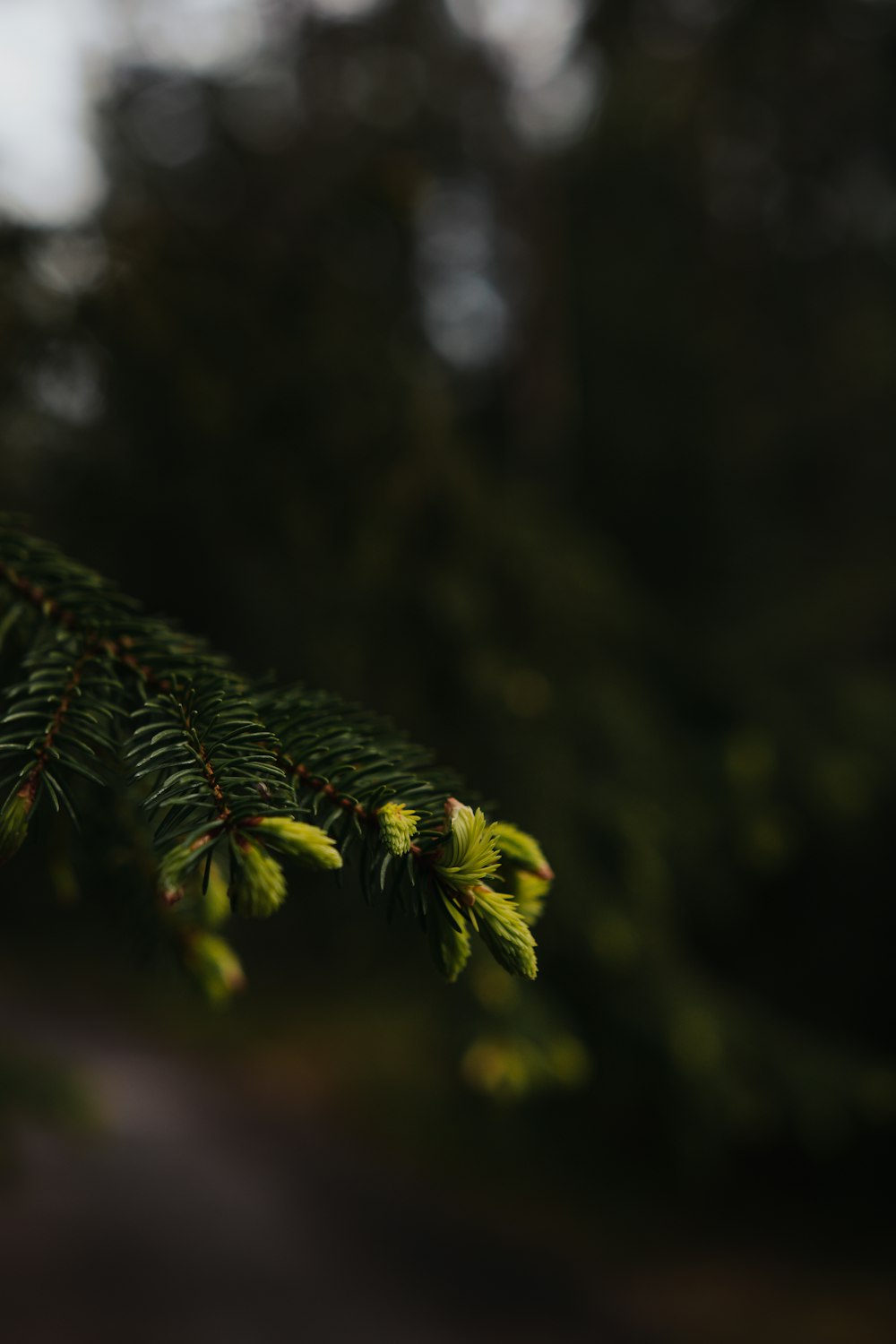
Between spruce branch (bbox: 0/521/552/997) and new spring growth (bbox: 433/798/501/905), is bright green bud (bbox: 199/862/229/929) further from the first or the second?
new spring growth (bbox: 433/798/501/905)

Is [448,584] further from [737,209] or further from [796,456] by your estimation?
[737,209]

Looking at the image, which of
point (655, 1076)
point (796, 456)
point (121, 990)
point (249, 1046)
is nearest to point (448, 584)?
point (655, 1076)

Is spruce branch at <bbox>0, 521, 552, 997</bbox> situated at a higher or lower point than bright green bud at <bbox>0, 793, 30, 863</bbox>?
higher

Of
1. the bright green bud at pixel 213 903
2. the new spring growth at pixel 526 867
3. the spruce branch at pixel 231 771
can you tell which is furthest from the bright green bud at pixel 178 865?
the bright green bud at pixel 213 903

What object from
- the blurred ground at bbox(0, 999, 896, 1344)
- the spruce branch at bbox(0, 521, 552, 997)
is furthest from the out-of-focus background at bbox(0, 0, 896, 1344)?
the spruce branch at bbox(0, 521, 552, 997)

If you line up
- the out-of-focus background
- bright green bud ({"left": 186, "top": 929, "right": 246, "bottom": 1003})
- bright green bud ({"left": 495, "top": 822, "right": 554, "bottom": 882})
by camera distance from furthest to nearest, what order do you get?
the out-of-focus background
bright green bud ({"left": 186, "top": 929, "right": 246, "bottom": 1003})
bright green bud ({"left": 495, "top": 822, "right": 554, "bottom": 882})

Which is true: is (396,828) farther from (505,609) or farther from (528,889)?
(505,609)

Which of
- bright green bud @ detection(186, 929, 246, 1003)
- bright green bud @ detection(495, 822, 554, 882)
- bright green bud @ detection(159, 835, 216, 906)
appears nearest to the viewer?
bright green bud @ detection(159, 835, 216, 906)
